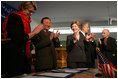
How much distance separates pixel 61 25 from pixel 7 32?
23.0 ft

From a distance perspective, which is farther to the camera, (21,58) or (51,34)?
(51,34)

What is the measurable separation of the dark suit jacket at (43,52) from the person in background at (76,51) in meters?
0.19

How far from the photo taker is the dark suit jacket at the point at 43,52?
1439 millimetres

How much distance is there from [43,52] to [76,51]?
39 centimetres

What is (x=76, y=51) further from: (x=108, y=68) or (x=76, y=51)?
(x=108, y=68)

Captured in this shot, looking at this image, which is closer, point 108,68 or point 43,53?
point 108,68

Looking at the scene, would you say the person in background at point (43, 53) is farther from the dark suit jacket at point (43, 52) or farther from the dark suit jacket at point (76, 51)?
the dark suit jacket at point (76, 51)

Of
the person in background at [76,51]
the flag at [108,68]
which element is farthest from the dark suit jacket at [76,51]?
the flag at [108,68]

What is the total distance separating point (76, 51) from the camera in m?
1.59

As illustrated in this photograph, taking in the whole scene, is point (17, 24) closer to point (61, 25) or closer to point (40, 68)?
point (40, 68)

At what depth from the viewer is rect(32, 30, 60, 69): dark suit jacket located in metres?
1.44

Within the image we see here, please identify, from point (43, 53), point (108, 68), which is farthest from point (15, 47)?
point (108, 68)

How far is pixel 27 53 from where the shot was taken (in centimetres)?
122

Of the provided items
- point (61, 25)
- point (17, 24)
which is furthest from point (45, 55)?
point (61, 25)
